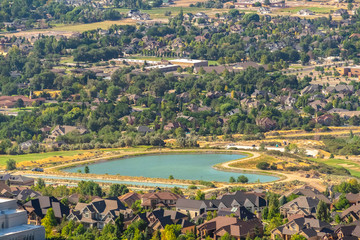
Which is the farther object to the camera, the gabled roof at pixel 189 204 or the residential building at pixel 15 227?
the gabled roof at pixel 189 204

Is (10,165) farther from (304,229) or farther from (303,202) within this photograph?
(304,229)

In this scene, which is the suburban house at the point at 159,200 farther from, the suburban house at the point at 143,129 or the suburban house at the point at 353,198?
the suburban house at the point at 143,129

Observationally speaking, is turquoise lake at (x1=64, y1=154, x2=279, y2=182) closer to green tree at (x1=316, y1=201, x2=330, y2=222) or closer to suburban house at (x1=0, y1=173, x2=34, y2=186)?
suburban house at (x1=0, y1=173, x2=34, y2=186)

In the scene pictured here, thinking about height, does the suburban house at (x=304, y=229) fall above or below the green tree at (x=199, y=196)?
above

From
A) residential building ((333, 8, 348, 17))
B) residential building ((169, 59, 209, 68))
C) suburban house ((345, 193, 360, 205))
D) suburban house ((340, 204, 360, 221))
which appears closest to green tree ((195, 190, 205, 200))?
suburban house ((345, 193, 360, 205))

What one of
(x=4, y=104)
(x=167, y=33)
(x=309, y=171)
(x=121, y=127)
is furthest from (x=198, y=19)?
(x=309, y=171)

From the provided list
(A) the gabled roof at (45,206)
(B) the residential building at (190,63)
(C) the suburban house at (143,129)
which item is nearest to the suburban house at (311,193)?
(A) the gabled roof at (45,206)

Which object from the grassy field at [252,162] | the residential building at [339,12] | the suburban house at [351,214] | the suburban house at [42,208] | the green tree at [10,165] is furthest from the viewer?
the residential building at [339,12]
